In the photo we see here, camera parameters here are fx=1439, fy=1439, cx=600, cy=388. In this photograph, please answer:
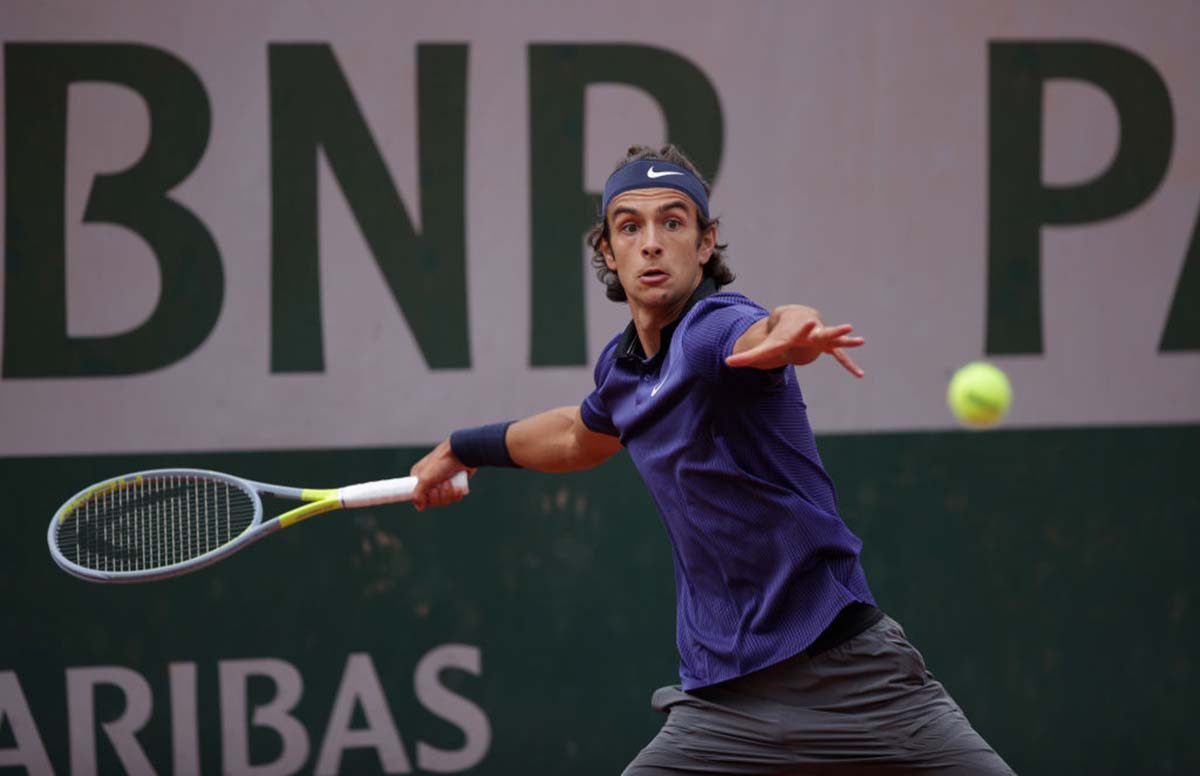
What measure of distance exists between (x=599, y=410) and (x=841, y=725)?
3.19ft

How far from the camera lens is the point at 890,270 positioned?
→ 496cm

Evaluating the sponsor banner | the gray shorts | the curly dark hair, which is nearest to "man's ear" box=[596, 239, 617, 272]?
the curly dark hair

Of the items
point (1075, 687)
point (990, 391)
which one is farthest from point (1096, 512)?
point (990, 391)

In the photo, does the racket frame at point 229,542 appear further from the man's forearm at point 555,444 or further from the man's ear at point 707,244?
the man's ear at point 707,244

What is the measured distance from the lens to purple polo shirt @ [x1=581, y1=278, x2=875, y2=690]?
Answer: 109 inches

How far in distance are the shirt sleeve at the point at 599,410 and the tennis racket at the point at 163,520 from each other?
0.37 metres

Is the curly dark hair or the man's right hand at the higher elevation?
the curly dark hair

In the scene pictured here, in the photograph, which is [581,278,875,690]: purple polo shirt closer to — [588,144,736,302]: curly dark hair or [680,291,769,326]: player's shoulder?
[680,291,769,326]: player's shoulder

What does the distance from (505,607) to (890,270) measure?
1754 millimetres

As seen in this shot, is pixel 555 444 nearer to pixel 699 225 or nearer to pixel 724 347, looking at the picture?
pixel 699 225

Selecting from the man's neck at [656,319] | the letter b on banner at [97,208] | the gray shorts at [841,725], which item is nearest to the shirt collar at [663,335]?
the man's neck at [656,319]

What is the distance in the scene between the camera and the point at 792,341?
7.89ft

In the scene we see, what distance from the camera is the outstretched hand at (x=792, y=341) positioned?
2375 millimetres

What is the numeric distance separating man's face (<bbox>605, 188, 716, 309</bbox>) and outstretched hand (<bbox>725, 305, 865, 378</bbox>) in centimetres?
50
